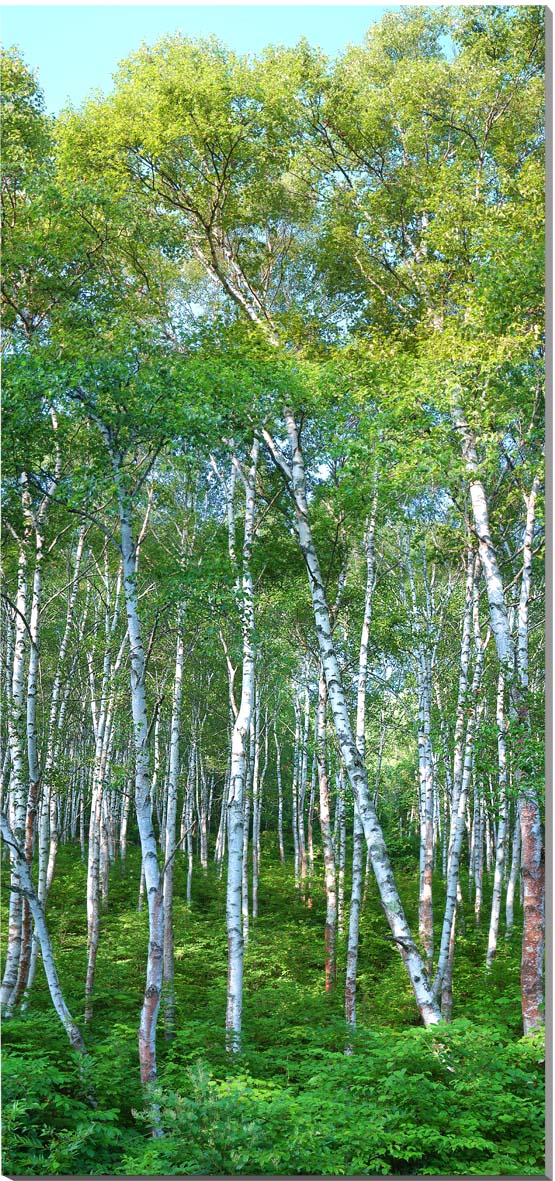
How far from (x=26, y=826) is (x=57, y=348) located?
5.01 m

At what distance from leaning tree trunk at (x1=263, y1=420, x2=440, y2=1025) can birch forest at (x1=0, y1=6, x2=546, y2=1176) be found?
0.16 feet

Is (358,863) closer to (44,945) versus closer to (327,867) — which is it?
(327,867)

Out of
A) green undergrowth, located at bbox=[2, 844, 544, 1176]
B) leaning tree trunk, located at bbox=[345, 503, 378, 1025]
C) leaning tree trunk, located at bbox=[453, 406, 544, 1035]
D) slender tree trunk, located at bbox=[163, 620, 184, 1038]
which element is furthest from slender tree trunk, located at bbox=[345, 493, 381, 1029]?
slender tree trunk, located at bbox=[163, 620, 184, 1038]

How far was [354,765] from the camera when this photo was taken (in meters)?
7.70

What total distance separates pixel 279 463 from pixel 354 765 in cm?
402

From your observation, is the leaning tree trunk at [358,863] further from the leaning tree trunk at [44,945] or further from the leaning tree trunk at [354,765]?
the leaning tree trunk at [44,945]

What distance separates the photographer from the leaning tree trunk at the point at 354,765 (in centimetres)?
689

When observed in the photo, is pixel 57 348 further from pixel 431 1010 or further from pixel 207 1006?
pixel 207 1006

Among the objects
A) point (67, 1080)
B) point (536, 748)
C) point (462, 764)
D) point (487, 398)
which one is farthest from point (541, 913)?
point (487, 398)

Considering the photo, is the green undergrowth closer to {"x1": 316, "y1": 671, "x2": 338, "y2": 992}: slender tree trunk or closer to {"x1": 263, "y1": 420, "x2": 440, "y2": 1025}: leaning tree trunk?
{"x1": 263, "y1": 420, "x2": 440, "y2": 1025}: leaning tree trunk

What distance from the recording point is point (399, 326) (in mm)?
10195

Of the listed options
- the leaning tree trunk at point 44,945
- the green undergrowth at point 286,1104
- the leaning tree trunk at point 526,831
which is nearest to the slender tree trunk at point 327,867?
the green undergrowth at point 286,1104

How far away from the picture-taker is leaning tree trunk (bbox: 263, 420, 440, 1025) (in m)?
6.89

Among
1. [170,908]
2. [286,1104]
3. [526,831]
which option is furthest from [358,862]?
[286,1104]
